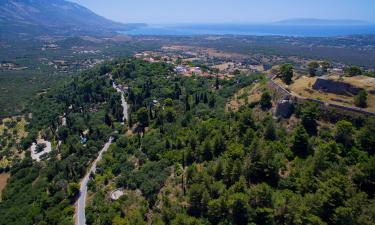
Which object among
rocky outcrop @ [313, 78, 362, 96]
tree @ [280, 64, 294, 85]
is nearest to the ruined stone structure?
rocky outcrop @ [313, 78, 362, 96]

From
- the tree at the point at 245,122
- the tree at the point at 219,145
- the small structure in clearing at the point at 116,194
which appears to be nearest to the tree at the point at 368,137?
the tree at the point at 245,122

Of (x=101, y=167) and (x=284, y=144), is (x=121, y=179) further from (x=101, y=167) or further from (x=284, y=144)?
(x=284, y=144)

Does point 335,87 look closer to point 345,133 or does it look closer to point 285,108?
point 285,108

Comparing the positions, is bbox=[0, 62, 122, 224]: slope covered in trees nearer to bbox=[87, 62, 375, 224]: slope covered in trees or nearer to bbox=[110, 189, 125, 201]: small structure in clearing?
bbox=[87, 62, 375, 224]: slope covered in trees

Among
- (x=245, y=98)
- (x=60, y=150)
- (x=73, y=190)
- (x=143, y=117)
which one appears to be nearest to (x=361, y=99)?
(x=245, y=98)

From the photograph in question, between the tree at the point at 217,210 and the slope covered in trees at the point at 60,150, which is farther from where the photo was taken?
the slope covered in trees at the point at 60,150

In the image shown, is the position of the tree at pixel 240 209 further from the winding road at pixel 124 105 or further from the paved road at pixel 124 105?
the paved road at pixel 124 105
